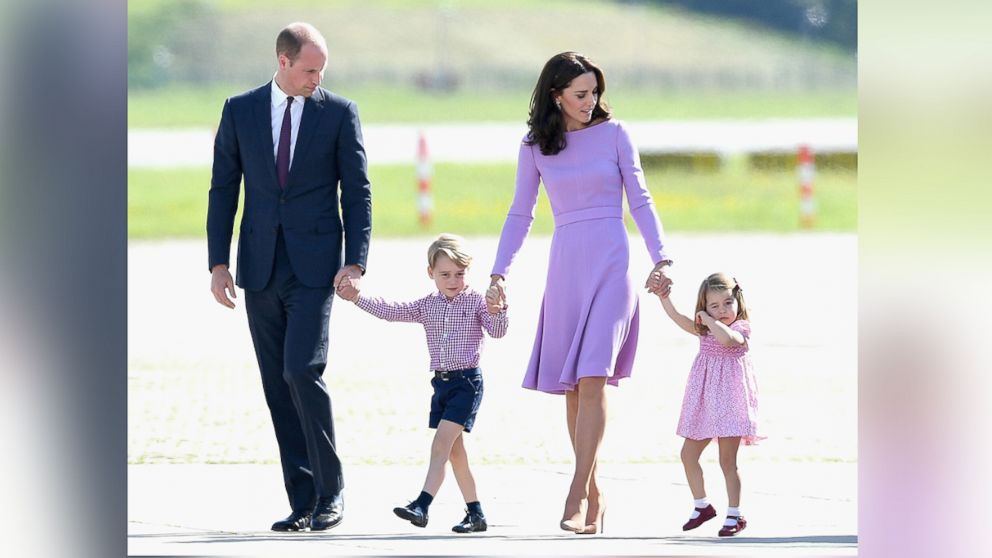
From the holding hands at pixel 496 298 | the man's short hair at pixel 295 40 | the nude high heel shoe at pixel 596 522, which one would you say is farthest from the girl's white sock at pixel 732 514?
the man's short hair at pixel 295 40

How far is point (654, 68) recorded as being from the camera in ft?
140

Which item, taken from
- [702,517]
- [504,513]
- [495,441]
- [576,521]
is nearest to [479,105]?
[495,441]

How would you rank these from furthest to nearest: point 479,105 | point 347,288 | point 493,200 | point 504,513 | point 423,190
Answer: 1. point 479,105
2. point 493,200
3. point 423,190
4. point 504,513
5. point 347,288

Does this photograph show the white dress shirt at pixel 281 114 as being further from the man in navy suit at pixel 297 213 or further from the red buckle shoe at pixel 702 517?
the red buckle shoe at pixel 702 517

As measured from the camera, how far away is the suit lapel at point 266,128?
5816 millimetres

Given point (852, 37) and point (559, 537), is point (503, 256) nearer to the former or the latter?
point (559, 537)

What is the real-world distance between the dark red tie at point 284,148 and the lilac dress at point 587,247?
722 millimetres

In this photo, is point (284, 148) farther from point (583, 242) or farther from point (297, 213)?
point (583, 242)

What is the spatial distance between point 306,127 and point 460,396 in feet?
3.23

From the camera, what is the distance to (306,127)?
19.0 feet

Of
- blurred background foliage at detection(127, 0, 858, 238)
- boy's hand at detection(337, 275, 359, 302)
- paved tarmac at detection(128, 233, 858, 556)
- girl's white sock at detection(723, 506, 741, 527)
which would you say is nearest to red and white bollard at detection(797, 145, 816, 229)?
paved tarmac at detection(128, 233, 858, 556)

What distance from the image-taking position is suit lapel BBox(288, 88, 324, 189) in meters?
5.79
